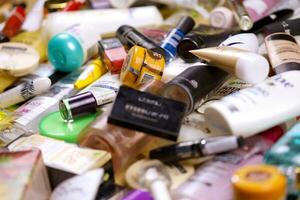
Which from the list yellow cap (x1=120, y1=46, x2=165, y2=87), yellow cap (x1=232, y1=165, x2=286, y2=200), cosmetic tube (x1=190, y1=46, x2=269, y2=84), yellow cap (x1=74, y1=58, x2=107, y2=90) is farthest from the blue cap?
yellow cap (x1=232, y1=165, x2=286, y2=200)

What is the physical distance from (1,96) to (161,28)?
354mm

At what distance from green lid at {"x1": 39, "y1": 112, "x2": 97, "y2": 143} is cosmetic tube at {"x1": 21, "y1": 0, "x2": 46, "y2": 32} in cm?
39

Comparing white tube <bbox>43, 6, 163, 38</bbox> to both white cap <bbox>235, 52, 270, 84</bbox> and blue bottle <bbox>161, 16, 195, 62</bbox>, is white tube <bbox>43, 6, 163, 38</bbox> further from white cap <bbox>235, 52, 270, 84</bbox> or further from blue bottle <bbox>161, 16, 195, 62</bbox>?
white cap <bbox>235, 52, 270, 84</bbox>

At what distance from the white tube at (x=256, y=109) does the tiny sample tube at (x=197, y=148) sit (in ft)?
0.05

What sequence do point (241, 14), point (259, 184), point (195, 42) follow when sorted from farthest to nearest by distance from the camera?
1. point (241, 14)
2. point (195, 42)
3. point (259, 184)

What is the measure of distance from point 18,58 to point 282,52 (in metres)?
0.46

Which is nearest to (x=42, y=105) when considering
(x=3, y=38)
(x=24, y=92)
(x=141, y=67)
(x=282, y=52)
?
(x=24, y=92)

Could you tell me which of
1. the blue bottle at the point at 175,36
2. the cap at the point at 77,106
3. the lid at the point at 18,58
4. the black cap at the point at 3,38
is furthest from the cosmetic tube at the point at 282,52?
the black cap at the point at 3,38

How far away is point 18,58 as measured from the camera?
871 millimetres

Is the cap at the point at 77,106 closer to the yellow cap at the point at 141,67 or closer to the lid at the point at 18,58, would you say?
the yellow cap at the point at 141,67

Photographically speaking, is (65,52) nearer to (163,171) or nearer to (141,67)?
(141,67)

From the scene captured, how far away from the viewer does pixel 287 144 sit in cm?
58

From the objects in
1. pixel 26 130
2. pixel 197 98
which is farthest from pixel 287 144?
pixel 26 130

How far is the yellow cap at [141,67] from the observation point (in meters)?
0.72
